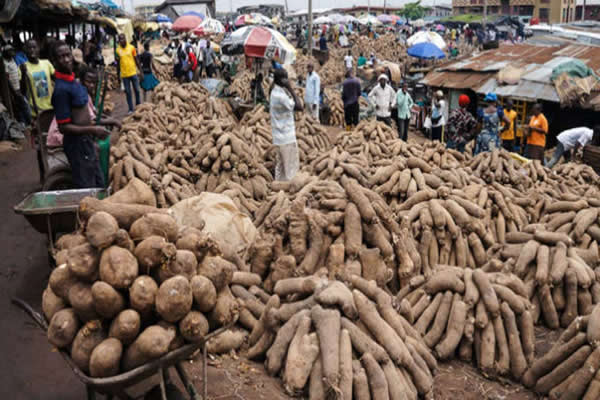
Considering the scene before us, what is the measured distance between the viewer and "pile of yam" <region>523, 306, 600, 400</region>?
4.30 metres

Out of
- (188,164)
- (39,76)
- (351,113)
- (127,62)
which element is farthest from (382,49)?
(188,164)

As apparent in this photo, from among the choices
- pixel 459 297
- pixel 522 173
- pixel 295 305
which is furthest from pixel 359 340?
pixel 522 173

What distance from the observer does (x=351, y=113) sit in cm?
1549

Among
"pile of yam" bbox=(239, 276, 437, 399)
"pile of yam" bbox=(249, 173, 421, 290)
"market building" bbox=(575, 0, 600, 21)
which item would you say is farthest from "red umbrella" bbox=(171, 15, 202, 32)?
"market building" bbox=(575, 0, 600, 21)

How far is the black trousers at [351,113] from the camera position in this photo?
15.4 m

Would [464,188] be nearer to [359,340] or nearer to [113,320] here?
[359,340]

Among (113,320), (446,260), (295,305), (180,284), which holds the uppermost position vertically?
(180,284)

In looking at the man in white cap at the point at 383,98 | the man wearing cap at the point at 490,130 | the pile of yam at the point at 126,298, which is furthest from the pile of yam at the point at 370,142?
the pile of yam at the point at 126,298

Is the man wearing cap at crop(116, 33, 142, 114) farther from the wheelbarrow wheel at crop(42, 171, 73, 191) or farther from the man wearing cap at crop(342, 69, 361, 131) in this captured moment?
the wheelbarrow wheel at crop(42, 171, 73, 191)

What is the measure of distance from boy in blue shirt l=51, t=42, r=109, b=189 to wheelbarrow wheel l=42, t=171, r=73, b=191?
0.72 m

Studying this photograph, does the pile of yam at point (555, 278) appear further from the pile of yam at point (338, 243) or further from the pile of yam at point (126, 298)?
the pile of yam at point (126, 298)

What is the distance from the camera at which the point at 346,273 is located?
4941 mm

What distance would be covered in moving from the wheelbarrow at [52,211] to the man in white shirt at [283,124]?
152 inches

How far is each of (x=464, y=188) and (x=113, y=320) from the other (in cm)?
595
